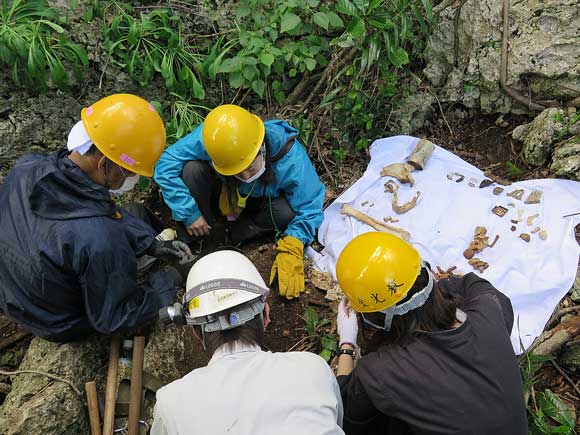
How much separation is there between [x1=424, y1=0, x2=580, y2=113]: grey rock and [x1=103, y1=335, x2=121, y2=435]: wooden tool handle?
3.45 m

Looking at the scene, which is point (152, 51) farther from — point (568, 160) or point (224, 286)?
point (568, 160)

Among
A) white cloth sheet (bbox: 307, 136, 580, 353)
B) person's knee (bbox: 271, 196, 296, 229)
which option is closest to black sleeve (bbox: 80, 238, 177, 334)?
person's knee (bbox: 271, 196, 296, 229)

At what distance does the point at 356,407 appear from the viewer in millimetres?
1918

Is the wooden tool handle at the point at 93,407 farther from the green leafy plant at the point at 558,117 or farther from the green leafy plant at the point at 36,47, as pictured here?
the green leafy plant at the point at 558,117

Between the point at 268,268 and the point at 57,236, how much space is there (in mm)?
1685

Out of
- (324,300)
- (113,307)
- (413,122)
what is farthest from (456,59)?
(113,307)

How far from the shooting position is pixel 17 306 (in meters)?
2.17

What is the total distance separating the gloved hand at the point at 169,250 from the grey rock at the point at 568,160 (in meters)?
2.87

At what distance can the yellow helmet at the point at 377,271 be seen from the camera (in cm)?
185

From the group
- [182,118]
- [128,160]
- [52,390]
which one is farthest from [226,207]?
[52,390]

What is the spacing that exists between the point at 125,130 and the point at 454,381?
187 centimetres

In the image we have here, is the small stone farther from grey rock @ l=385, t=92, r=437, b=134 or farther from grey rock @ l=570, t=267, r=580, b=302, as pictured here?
grey rock @ l=385, t=92, r=437, b=134

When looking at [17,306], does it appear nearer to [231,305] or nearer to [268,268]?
[231,305]

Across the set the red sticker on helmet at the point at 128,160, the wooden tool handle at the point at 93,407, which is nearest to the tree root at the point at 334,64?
the red sticker on helmet at the point at 128,160
